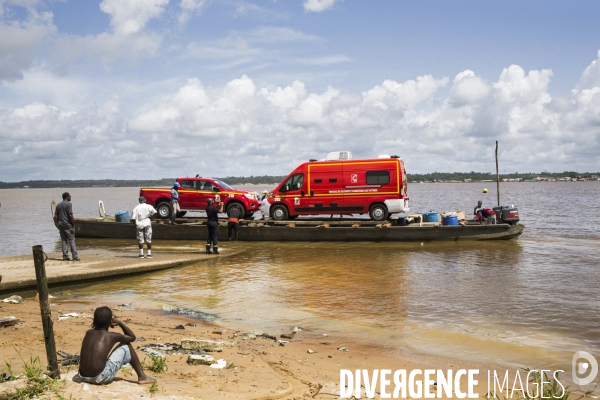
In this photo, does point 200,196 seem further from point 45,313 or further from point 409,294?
point 45,313

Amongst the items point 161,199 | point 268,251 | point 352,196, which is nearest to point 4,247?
point 161,199

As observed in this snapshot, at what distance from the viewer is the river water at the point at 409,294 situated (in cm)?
855

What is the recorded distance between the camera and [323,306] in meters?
10.8

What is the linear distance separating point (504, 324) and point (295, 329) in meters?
3.94

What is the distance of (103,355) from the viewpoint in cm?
524

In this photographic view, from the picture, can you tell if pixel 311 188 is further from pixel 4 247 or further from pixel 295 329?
pixel 4 247

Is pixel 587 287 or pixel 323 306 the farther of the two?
pixel 587 287

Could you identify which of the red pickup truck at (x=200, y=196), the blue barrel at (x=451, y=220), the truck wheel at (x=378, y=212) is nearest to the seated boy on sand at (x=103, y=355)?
the truck wheel at (x=378, y=212)

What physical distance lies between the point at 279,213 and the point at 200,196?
3.66 m

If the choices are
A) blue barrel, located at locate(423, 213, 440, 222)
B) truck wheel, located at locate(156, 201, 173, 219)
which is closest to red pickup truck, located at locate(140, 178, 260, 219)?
truck wheel, located at locate(156, 201, 173, 219)

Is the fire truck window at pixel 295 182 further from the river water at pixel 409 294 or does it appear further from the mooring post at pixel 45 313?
the mooring post at pixel 45 313

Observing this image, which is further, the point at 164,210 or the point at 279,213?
the point at 164,210

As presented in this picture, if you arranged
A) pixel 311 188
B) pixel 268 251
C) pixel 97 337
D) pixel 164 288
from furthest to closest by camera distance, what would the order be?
pixel 311 188 → pixel 268 251 → pixel 164 288 → pixel 97 337

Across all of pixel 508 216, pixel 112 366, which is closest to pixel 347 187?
pixel 508 216
